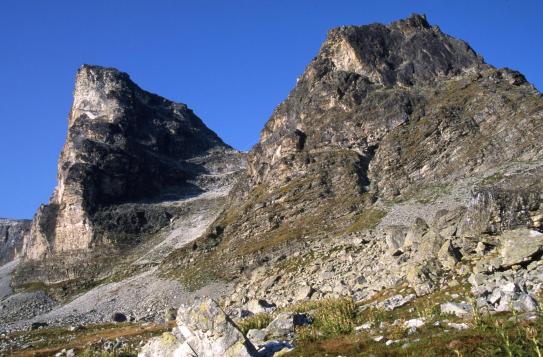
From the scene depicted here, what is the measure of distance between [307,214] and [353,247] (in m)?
34.6

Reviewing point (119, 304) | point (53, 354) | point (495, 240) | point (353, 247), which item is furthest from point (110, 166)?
point (495, 240)

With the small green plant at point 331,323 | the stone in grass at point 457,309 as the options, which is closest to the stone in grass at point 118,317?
the small green plant at point 331,323

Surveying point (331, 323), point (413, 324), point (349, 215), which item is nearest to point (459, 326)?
point (413, 324)

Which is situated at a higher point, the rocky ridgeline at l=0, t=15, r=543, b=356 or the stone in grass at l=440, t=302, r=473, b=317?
the rocky ridgeline at l=0, t=15, r=543, b=356

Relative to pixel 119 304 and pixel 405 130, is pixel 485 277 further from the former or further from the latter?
pixel 405 130

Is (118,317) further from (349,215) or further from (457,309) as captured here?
(457,309)

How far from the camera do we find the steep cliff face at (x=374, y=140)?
96.6 meters

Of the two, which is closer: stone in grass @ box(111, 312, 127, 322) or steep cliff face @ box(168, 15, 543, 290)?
stone in grass @ box(111, 312, 127, 322)

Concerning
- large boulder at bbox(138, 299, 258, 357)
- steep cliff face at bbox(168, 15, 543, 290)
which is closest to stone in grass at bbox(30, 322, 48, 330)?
steep cliff face at bbox(168, 15, 543, 290)

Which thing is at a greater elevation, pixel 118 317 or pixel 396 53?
pixel 396 53

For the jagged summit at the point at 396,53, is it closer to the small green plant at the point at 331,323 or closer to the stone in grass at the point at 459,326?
the small green plant at the point at 331,323

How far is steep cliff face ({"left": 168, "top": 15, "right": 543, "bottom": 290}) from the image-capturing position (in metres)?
96.6

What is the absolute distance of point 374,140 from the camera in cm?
12712

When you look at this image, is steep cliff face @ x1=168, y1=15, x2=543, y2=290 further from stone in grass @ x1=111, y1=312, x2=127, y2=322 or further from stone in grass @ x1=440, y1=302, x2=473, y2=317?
stone in grass @ x1=440, y1=302, x2=473, y2=317
